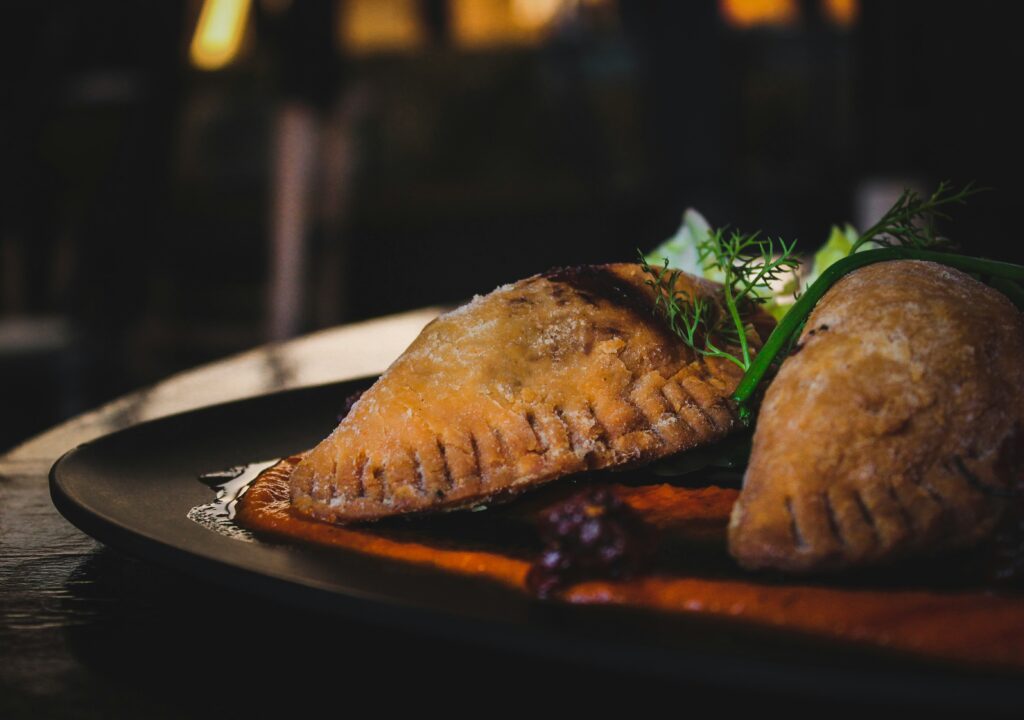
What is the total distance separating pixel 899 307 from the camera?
5.01 ft

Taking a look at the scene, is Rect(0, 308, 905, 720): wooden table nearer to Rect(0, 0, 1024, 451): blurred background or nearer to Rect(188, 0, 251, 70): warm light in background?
Rect(0, 0, 1024, 451): blurred background

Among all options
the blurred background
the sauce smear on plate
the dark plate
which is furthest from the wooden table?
the blurred background

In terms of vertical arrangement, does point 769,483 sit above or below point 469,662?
above

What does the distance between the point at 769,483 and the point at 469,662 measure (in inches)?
17.4

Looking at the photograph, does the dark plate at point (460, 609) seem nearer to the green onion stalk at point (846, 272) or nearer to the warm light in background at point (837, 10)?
the green onion stalk at point (846, 272)

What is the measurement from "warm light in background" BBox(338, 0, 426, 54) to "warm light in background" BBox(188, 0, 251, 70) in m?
1.34

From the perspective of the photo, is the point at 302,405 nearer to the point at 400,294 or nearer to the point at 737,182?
the point at 737,182

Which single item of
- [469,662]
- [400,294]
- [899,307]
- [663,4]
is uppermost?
[663,4]

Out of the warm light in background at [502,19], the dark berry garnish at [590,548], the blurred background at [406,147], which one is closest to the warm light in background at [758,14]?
the blurred background at [406,147]

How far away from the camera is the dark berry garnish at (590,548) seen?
52.0 inches

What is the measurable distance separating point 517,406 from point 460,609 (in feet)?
1.91

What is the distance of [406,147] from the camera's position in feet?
41.6

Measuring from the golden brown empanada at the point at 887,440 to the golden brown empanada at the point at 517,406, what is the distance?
0.31 metres

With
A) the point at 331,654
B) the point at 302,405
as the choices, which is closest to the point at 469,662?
the point at 331,654
